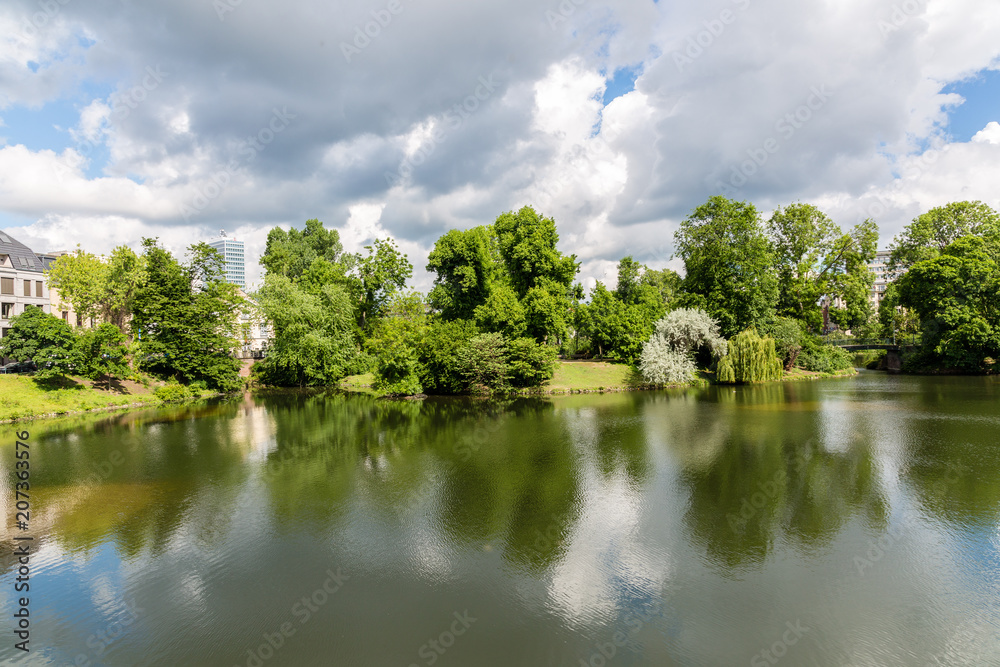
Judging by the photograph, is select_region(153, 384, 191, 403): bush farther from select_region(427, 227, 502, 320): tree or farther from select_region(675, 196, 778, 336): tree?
select_region(675, 196, 778, 336): tree

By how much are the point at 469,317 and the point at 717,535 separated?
33244 millimetres

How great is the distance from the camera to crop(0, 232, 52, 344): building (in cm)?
3966

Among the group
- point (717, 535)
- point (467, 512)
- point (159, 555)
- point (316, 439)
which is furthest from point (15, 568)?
point (717, 535)

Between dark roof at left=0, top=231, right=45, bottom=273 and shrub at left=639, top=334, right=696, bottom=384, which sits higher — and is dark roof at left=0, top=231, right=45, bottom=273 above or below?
above

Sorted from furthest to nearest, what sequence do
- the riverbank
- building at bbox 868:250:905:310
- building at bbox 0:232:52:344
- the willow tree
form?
building at bbox 868:250:905:310 → building at bbox 0:232:52:344 → the willow tree → the riverbank

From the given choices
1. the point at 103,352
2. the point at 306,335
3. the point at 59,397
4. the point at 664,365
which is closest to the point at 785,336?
the point at 664,365

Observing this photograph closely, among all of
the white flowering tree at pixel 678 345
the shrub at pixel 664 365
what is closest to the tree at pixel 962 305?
the white flowering tree at pixel 678 345

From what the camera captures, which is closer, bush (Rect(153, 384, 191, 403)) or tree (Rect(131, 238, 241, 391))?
bush (Rect(153, 384, 191, 403))

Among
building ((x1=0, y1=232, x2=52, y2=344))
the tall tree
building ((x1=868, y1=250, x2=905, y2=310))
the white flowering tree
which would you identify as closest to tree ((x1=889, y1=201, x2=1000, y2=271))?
building ((x1=868, y1=250, x2=905, y2=310))

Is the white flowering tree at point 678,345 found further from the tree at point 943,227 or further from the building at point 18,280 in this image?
the building at point 18,280

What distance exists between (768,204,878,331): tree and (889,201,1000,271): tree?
5.99m

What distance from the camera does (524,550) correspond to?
9656mm

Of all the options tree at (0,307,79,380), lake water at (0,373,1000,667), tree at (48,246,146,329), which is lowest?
lake water at (0,373,1000,667)

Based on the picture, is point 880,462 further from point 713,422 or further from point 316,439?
point 316,439
